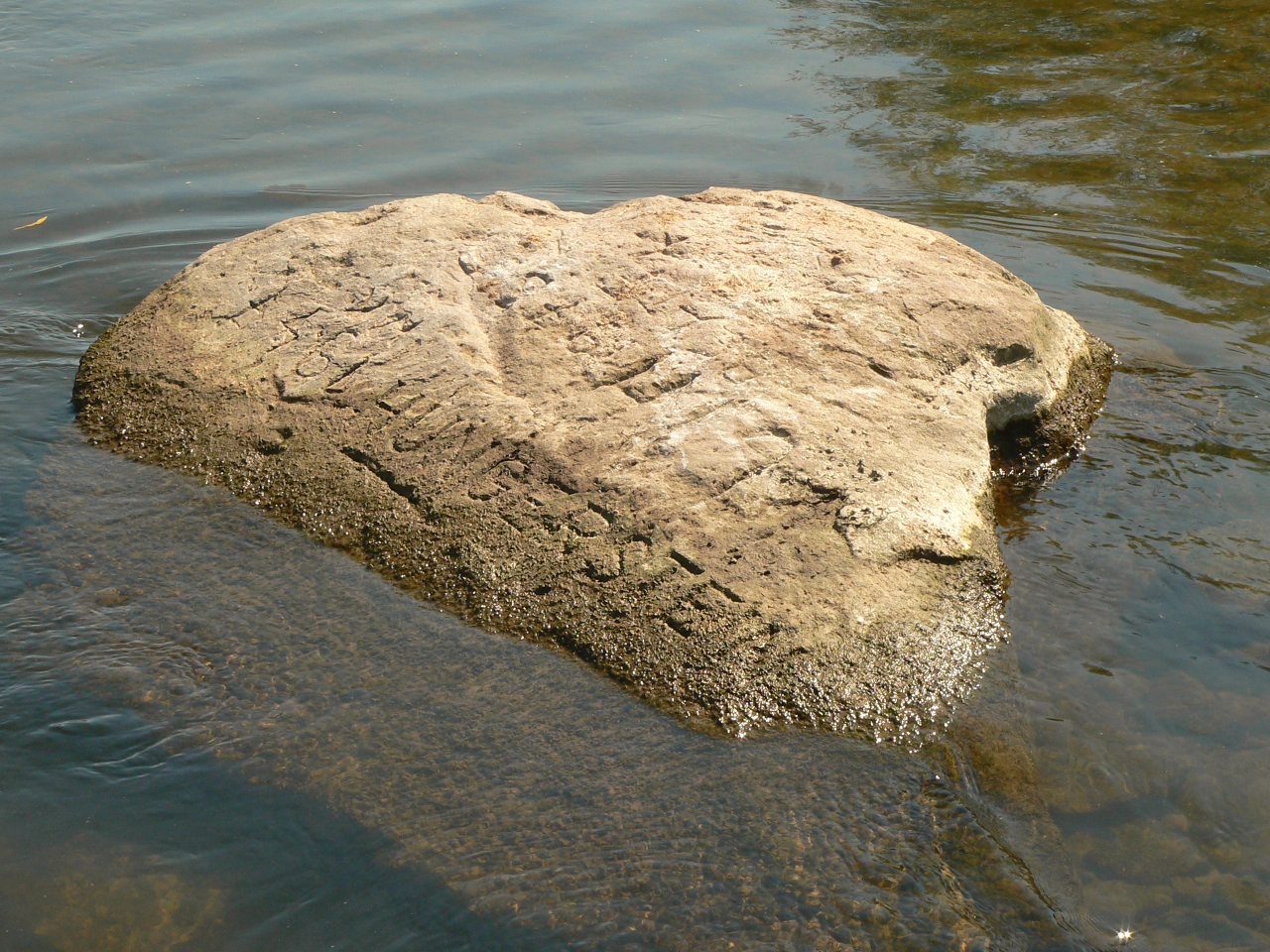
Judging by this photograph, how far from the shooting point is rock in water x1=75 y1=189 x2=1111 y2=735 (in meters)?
3.04

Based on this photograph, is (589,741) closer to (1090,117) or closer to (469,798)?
(469,798)

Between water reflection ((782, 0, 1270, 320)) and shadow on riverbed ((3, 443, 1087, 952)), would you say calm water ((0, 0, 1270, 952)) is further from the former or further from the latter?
water reflection ((782, 0, 1270, 320))

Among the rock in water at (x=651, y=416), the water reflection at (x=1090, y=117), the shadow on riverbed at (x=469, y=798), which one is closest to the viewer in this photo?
the shadow on riverbed at (x=469, y=798)

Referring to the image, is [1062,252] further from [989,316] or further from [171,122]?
[171,122]

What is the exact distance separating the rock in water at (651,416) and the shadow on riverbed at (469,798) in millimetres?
193

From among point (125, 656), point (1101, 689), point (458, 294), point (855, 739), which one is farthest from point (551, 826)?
point (458, 294)

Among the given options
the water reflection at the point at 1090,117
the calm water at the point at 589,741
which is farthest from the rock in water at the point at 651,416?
the water reflection at the point at 1090,117

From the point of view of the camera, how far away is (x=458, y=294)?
416cm

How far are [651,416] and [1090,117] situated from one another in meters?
6.27

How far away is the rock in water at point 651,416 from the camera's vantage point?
3037 mm

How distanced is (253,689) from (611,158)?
18.9 ft

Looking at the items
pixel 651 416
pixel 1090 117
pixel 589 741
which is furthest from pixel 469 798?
pixel 1090 117

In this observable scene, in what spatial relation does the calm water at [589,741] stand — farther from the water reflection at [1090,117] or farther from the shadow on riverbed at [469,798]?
the water reflection at [1090,117]

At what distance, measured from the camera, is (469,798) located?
105 inches
